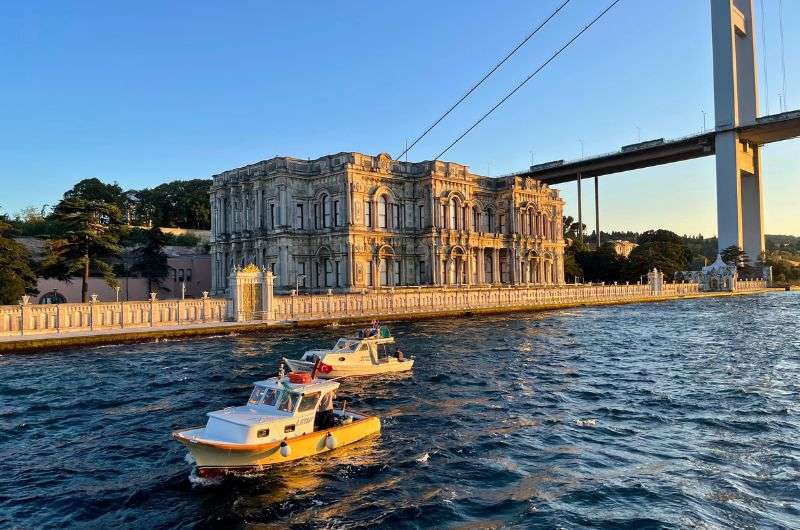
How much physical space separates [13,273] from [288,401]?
35.3m

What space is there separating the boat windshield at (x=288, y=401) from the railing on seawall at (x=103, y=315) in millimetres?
23383

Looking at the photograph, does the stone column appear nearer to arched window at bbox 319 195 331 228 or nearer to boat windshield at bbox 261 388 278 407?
arched window at bbox 319 195 331 228

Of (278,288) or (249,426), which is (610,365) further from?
(278,288)

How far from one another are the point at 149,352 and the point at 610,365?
69.4 feet

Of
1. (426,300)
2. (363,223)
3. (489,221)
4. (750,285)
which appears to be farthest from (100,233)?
(750,285)

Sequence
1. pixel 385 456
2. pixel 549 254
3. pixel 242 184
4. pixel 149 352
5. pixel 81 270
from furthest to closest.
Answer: pixel 549 254
pixel 242 184
pixel 81 270
pixel 149 352
pixel 385 456

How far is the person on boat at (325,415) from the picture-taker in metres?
13.9

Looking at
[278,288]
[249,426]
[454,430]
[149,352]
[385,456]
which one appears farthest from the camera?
[278,288]

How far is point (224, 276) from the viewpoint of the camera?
63.4m

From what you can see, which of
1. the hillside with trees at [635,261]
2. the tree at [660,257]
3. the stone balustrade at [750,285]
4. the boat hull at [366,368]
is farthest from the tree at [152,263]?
the stone balustrade at [750,285]

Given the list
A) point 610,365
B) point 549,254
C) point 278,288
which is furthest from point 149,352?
point 549,254

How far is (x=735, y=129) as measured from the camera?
98.8m

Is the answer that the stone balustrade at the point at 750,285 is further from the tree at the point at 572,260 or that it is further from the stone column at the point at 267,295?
the stone column at the point at 267,295

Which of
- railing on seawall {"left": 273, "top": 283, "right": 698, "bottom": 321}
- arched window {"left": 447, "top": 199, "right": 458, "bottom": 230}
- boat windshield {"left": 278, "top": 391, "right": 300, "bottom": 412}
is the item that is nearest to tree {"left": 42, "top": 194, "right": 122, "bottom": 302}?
railing on seawall {"left": 273, "top": 283, "right": 698, "bottom": 321}
